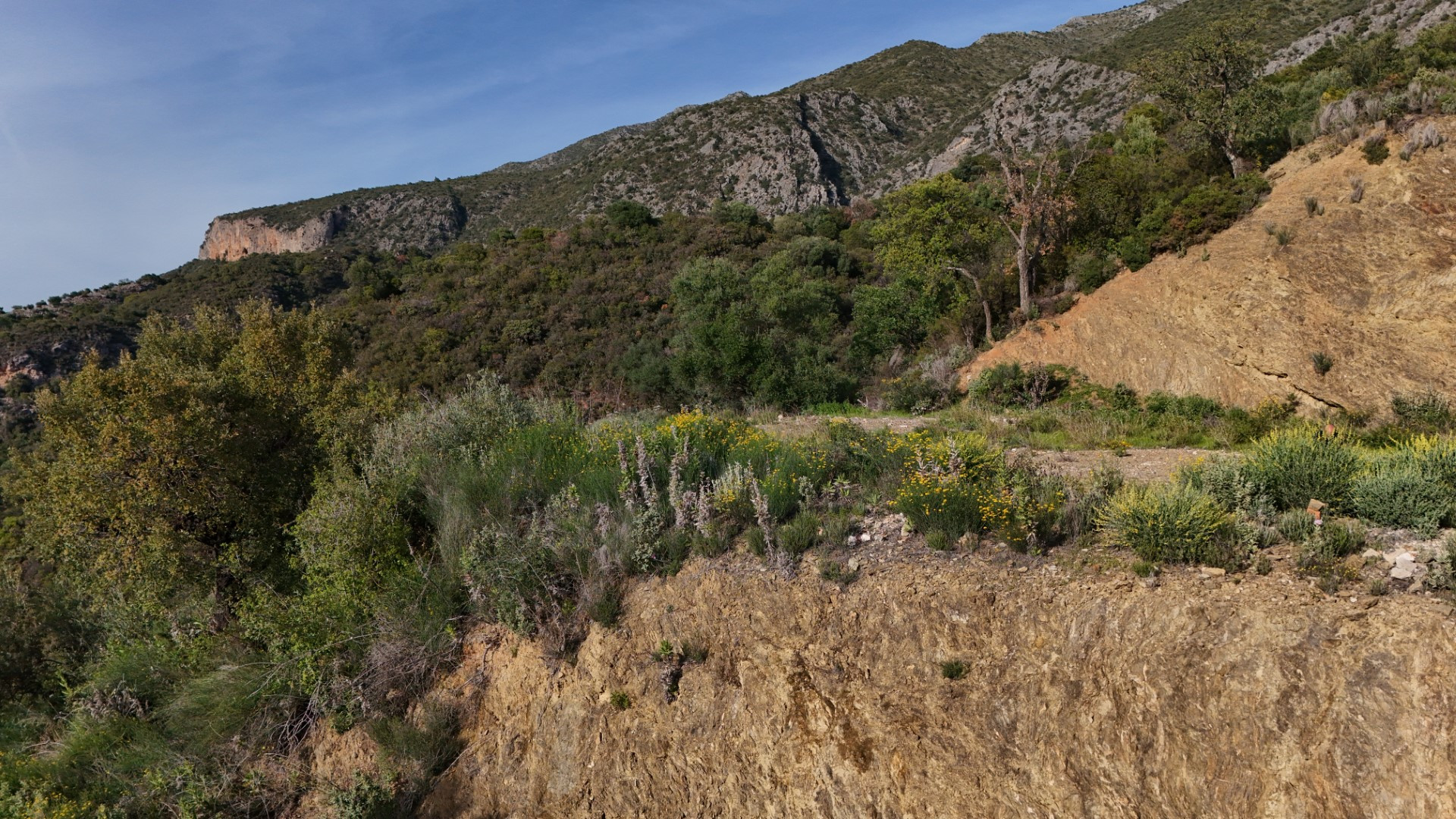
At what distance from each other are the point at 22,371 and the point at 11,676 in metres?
38.0

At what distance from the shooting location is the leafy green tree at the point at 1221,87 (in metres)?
14.7

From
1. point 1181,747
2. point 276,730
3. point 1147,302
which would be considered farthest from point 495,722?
point 1147,302

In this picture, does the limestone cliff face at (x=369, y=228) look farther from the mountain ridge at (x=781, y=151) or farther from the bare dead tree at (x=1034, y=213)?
the bare dead tree at (x=1034, y=213)

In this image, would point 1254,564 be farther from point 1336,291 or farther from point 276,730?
point 1336,291

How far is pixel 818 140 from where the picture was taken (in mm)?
66938

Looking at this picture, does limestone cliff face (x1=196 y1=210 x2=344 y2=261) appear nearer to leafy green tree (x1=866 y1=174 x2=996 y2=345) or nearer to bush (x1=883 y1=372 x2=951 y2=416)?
leafy green tree (x1=866 y1=174 x2=996 y2=345)

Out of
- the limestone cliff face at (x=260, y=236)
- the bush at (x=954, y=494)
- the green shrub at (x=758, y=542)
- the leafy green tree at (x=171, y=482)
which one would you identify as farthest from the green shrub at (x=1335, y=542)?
the limestone cliff face at (x=260, y=236)

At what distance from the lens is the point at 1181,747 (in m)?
3.94

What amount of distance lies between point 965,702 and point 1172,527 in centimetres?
190

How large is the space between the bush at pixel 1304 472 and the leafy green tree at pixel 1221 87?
12.6 metres

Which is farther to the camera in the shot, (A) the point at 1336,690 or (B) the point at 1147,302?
(B) the point at 1147,302

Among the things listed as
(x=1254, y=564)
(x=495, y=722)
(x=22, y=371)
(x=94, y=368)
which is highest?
(x=22, y=371)

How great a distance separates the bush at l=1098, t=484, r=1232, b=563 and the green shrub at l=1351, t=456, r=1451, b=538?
94 cm

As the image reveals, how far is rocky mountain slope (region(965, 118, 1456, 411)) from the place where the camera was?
1027 centimetres
